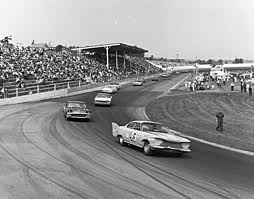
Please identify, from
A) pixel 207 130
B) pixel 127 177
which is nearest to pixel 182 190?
pixel 127 177

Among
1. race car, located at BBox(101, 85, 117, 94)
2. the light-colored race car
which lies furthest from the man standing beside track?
race car, located at BBox(101, 85, 117, 94)

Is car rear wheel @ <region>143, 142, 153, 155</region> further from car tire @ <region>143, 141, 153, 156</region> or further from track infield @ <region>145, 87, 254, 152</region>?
track infield @ <region>145, 87, 254, 152</region>

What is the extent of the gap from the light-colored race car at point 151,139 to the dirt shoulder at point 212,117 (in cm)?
A: 478

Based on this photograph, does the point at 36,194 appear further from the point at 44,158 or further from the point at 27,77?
the point at 27,77

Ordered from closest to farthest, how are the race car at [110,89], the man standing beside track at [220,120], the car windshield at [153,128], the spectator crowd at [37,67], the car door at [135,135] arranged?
the car door at [135,135] < the car windshield at [153,128] < the man standing beside track at [220,120] < the spectator crowd at [37,67] < the race car at [110,89]

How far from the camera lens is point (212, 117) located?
32.0 m

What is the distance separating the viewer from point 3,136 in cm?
1914

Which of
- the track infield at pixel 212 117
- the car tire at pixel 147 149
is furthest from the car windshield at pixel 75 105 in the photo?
the car tire at pixel 147 149

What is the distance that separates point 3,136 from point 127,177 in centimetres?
961

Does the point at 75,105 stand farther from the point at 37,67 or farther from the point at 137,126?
the point at 37,67

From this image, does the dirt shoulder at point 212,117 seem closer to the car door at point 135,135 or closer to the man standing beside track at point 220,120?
the man standing beside track at point 220,120

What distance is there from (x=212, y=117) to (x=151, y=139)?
16.9 meters

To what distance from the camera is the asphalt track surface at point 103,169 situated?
9.98 metres

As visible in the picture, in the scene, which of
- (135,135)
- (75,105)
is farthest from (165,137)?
(75,105)
